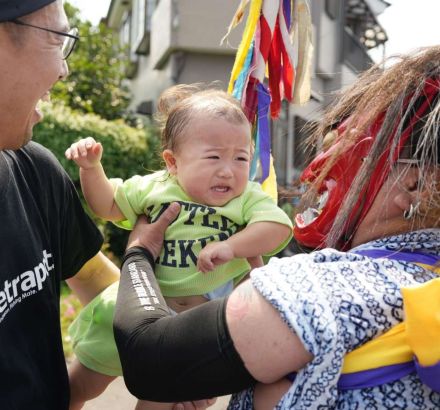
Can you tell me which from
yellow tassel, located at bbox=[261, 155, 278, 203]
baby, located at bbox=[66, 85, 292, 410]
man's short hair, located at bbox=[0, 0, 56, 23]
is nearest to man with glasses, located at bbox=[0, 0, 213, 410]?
man's short hair, located at bbox=[0, 0, 56, 23]

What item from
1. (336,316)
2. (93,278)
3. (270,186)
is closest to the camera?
(336,316)

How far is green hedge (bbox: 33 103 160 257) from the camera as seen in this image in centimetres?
820

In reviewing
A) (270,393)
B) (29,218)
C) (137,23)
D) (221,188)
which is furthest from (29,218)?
(137,23)

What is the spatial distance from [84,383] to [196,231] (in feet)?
2.29

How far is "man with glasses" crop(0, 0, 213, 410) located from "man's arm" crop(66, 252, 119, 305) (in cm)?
33

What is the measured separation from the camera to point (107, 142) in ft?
30.1

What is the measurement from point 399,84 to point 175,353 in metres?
0.81

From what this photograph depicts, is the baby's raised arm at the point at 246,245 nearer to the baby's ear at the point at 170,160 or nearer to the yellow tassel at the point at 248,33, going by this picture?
the baby's ear at the point at 170,160

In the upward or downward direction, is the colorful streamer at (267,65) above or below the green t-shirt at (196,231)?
above

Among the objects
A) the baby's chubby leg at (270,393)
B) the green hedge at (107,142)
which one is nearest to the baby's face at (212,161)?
the baby's chubby leg at (270,393)

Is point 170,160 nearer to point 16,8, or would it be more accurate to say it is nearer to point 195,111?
point 195,111

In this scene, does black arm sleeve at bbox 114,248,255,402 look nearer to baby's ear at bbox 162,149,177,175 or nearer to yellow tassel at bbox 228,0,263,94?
baby's ear at bbox 162,149,177,175

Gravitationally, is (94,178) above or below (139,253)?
Result: above

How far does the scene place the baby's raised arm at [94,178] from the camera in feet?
7.59
